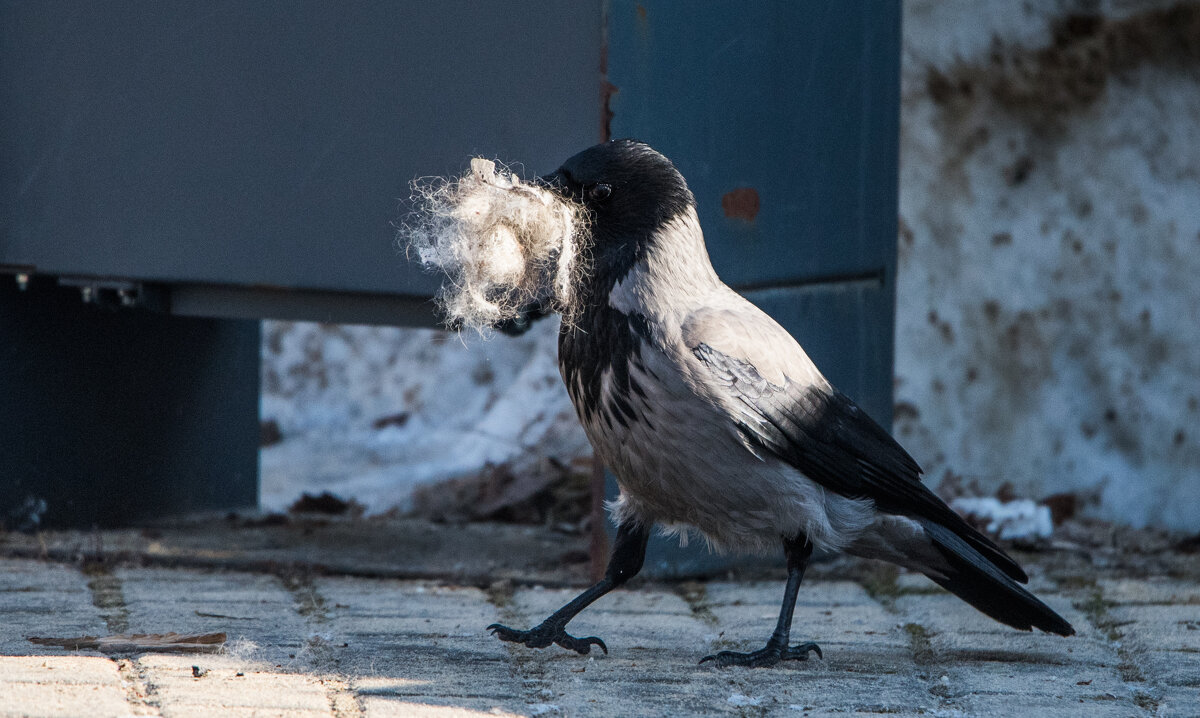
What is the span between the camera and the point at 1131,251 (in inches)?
275

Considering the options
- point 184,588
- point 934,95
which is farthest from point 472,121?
point 934,95

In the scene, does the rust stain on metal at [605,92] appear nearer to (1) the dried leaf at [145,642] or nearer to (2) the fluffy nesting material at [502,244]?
(2) the fluffy nesting material at [502,244]

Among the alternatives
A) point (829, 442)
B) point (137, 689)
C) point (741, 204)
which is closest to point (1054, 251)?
point (741, 204)

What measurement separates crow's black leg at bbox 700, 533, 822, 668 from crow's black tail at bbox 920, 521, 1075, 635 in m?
0.37

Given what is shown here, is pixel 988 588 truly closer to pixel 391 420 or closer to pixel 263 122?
pixel 263 122

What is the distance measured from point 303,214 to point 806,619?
6.63ft

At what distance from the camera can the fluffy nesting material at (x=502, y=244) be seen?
3096 mm

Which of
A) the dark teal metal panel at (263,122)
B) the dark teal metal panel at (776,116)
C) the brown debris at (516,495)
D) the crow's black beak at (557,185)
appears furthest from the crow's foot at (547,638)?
the brown debris at (516,495)

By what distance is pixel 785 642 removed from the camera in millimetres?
3217

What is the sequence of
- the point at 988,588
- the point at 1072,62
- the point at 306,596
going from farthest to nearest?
the point at 1072,62 → the point at 306,596 → the point at 988,588

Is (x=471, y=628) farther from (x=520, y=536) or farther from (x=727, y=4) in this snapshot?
(x=727, y=4)

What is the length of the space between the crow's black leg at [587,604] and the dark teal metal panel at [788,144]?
0.87m

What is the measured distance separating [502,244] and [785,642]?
3.97 feet

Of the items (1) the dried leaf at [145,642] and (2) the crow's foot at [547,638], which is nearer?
(1) the dried leaf at [145,642]
